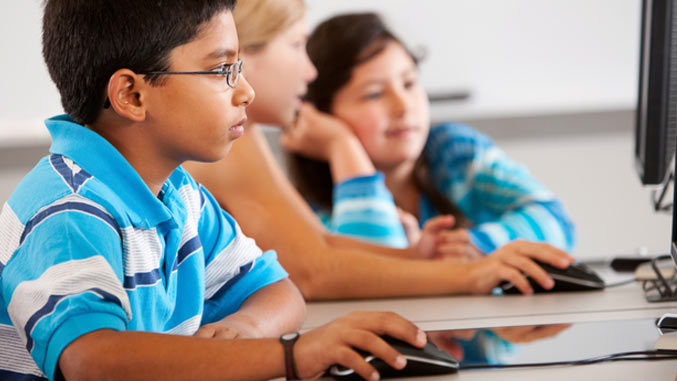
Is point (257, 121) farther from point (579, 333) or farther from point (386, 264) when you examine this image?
point (579, 333)

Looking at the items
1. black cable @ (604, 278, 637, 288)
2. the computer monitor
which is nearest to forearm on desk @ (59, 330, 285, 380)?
black cable @ (604, 278, 637, 288)

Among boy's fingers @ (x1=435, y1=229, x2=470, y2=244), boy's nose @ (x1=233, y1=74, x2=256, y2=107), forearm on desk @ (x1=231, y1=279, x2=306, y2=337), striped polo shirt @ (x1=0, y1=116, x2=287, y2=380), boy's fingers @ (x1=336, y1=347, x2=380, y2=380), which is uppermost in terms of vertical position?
boy's nose @ (x1=233, y1=74, x2=256, y2=107)

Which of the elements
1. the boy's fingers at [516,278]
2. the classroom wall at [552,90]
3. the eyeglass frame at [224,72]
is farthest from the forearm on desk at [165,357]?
the classroom wall at [552,90]

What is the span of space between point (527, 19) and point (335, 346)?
5.81 feet

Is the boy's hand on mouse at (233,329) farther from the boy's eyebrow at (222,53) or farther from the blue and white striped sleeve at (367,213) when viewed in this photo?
the blue and white striped sleeve at (367,213)

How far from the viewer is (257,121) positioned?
1055mm

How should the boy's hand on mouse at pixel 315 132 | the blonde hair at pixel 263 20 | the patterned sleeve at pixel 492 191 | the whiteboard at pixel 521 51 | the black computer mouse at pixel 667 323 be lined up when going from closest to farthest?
the black computer mouse at pixel 667 323, the blonde hair at pixel 263 20, the patterned sleeve at pixel 492 191, the boy's hand on mouse at pixel 315 132, the whiteboard at pixel 521 51

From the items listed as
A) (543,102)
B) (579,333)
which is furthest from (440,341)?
(543,102)

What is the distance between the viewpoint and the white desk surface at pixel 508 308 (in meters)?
0.90

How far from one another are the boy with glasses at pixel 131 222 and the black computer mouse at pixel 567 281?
0.39 meters

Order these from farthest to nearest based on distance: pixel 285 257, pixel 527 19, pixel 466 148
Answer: pixel 527 19, pixel 466 148, pixel 285 257

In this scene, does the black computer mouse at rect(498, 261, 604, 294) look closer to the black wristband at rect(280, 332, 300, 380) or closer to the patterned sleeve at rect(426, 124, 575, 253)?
the patterned sleeve at rect(426, 124, 575, 253)

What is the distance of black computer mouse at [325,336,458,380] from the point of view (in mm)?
677

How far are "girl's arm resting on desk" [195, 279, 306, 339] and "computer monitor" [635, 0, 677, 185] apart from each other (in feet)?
1.87
